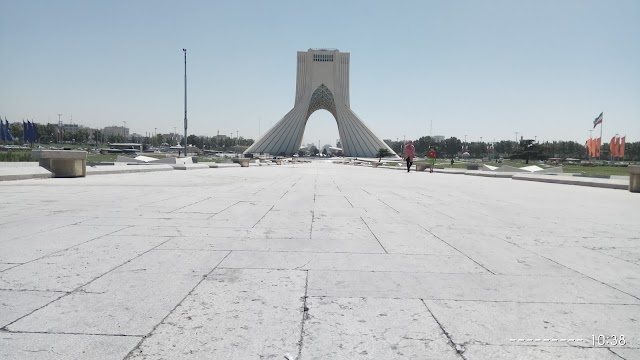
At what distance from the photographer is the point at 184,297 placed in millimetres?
2488

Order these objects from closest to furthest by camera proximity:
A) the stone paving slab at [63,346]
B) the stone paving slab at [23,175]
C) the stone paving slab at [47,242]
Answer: the stone paving slab at [63,346]
the stone paving slab at [47,242]
the stone paving slab at [23,175]

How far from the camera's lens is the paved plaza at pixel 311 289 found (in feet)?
6.36

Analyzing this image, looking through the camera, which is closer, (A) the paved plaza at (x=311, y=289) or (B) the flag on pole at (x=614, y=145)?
(A) the paved plaza at (x=311, y=289)

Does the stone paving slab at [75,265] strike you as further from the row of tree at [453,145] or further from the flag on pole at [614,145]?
the row of tree at [453,145]

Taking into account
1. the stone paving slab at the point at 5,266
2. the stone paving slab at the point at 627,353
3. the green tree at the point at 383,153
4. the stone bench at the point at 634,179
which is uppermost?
the green tree at the point at 383,153

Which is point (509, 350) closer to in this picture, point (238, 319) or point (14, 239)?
point (238, 319)

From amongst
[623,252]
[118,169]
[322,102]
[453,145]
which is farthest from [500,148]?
[623,252]

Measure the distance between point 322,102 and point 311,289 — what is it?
9687 cm

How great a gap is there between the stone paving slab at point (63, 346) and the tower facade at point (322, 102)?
7784 centimetres

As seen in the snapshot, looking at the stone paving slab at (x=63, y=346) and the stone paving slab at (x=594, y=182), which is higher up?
the stone paving slab at (x=594, y=182)

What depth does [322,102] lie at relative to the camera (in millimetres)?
97562

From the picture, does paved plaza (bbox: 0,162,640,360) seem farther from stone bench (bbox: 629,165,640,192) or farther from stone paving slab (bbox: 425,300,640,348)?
stone bench (bbox: 629,165,640,192)

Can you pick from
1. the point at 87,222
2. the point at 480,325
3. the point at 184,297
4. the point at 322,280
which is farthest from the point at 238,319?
the point at 87,222

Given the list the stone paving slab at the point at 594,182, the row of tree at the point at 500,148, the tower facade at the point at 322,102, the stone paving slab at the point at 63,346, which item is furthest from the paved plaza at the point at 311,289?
the row of tree at the point at 500,148
